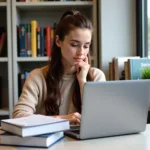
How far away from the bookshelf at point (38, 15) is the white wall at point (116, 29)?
0.27ft

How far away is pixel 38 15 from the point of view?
113 inches

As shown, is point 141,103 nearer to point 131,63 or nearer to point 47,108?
point 47,108

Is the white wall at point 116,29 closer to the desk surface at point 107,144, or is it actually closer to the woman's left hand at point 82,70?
the woman's left hand at point 82,70

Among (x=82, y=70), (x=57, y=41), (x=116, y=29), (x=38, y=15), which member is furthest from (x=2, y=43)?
(x=82, y=70)

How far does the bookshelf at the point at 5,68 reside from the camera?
100 inches

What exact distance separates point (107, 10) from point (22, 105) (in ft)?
4.28

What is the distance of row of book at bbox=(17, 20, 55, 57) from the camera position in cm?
260

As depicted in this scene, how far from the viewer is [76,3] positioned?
256cm

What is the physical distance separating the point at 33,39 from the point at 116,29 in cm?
69

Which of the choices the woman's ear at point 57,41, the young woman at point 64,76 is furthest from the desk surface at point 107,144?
the woman's ear at point 57,41

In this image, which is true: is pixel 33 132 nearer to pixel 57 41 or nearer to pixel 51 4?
pixel 57 41

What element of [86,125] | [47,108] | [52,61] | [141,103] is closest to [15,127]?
[86,125]

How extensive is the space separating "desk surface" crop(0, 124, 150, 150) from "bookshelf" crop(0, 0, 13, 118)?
5.06 feet

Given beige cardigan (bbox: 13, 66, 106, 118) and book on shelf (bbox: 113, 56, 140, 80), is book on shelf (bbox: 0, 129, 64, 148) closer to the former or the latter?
beige cardigan (bbox: 13, 66, 106, 118)
